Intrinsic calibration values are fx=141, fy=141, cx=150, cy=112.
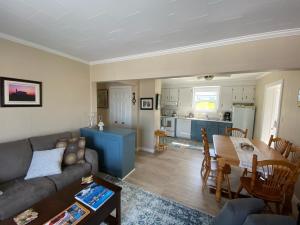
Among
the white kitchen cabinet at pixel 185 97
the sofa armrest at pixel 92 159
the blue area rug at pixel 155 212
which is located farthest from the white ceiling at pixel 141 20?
the white kitchen cabinet at pixel 185 97

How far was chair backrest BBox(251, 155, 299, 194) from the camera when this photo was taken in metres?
1.55

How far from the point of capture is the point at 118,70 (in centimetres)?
302

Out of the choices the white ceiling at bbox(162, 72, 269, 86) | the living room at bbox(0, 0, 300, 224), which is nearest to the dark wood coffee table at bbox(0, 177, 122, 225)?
the living room at bbox(0, 0, 300, 224)

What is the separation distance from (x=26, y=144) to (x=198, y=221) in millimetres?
2668

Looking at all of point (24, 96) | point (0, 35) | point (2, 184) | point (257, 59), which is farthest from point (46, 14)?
point (257, 59)

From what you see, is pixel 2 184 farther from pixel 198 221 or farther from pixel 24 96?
pixel 198 221

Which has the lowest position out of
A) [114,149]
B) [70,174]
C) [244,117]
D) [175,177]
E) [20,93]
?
[175,177]

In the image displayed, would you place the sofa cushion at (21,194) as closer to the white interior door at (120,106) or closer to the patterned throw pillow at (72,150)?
the patterned throw pillow at (72,150)

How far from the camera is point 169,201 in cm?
213

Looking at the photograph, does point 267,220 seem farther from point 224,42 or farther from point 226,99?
point 226,99

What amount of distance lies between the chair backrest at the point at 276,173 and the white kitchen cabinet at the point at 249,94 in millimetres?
3944

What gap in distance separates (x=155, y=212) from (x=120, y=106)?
128 inches

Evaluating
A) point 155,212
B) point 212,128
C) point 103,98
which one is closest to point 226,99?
point 212,128

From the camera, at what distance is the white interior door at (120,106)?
4.40 m
